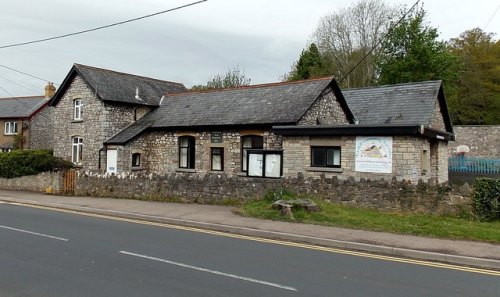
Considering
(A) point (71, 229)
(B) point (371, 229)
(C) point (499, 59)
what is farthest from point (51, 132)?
(C) point (499, 59)

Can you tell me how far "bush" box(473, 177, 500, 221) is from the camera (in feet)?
40.5

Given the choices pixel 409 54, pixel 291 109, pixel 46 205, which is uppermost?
pixel 409 54

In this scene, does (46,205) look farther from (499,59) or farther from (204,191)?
(499,59)

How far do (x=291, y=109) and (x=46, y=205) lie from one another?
11784 mm

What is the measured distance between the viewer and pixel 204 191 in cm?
1744

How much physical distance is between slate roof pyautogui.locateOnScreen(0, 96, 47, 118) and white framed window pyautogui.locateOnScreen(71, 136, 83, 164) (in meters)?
17.4

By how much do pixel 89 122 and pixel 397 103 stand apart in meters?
18.9

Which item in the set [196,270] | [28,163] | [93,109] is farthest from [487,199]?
[28,163]

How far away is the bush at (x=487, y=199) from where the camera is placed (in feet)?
40.5

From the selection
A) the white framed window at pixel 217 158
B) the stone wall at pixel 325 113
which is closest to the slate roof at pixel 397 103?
the stone wall at pixel 325 113

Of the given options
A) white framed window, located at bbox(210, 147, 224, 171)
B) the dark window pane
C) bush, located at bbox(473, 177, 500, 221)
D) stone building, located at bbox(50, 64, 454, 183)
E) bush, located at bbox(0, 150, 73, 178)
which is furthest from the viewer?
bush, located at bbox(0, 150, 73, 178)

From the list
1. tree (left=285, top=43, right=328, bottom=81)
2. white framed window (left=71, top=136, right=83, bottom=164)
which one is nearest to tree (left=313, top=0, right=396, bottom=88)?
tree (left=285, top=43, right=328, bottom=81)

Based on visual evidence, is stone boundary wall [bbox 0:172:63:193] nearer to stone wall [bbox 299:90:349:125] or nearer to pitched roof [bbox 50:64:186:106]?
pitched roof [bbox 50:64:186:106]

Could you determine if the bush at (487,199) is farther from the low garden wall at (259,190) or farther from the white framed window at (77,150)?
the white framed window at (77,150)
